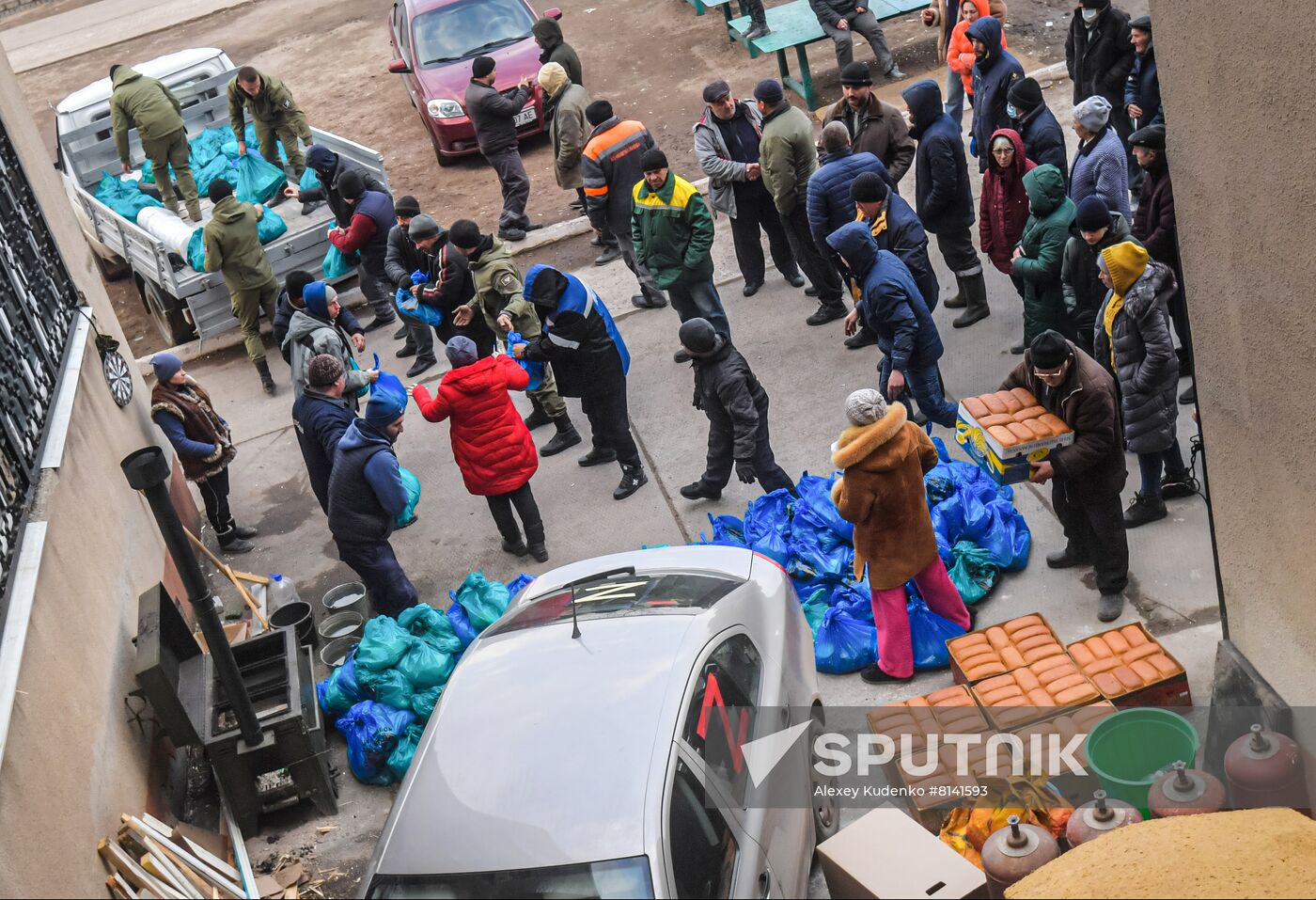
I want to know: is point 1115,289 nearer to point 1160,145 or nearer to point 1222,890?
point 1160,145

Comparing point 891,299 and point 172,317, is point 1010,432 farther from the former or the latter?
point 172,317

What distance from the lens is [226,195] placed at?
36.2ft

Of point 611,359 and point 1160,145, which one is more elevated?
point 1160,145

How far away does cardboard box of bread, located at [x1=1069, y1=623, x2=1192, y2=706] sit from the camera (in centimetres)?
588

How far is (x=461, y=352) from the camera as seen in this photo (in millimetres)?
8430

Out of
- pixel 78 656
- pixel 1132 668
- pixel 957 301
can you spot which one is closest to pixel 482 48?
pixel 957 301

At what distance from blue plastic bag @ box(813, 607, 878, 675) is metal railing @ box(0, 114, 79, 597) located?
4084 millimetres

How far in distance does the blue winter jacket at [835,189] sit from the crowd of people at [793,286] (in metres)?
0.02

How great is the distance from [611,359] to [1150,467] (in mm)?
3654

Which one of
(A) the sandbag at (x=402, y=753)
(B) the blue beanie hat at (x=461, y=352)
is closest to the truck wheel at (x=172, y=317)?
(B) the blue beanie hat at (x=461, y=352)

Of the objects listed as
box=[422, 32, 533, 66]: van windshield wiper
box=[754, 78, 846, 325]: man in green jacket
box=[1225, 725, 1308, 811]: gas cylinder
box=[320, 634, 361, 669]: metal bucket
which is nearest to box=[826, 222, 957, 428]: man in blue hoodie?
box=[754, 78, 846, 325]: man in green jacket

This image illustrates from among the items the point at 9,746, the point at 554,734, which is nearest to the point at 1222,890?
the point at 554,734

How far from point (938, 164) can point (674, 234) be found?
2031 mm

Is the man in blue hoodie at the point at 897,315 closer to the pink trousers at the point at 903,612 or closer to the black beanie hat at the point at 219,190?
the pink trousers at the point at 903,612
